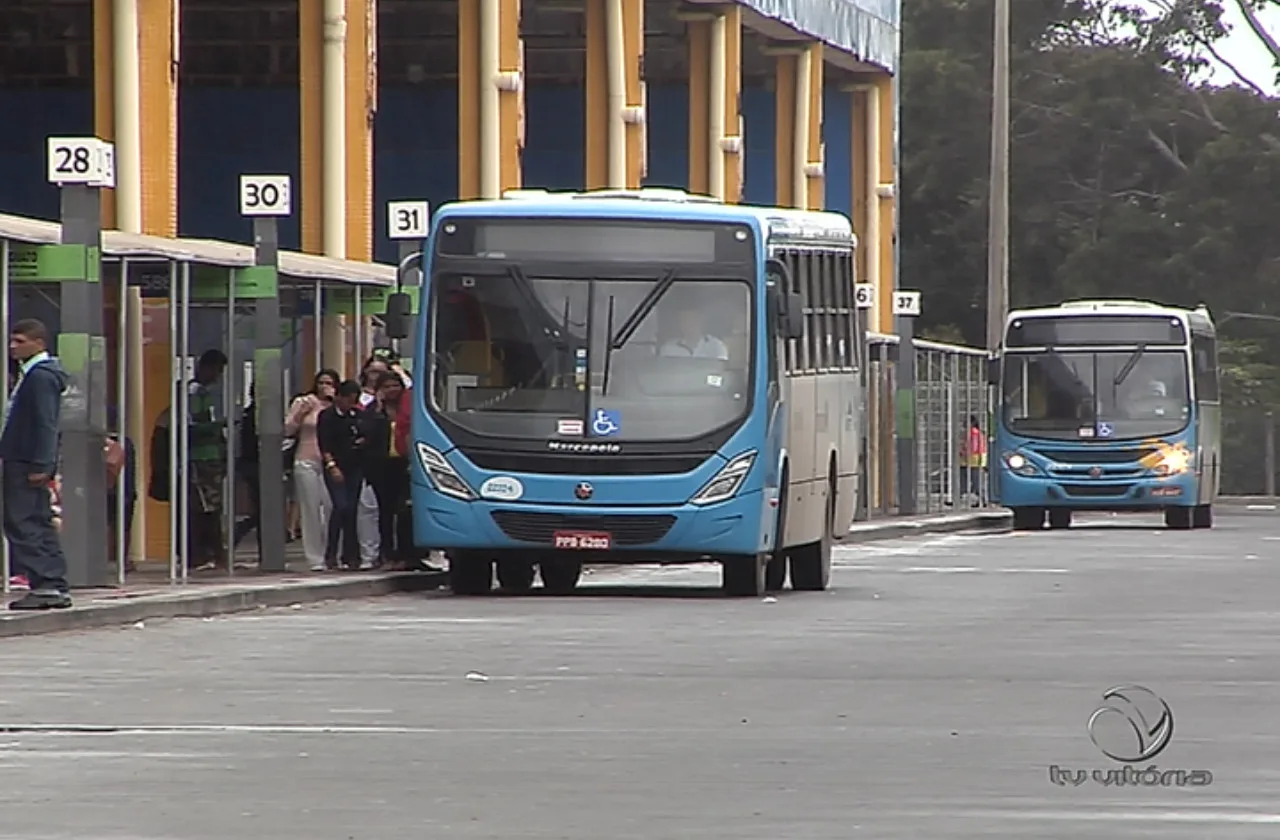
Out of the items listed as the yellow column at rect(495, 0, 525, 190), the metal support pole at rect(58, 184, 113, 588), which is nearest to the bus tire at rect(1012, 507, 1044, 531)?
the yellow column at rect(495, 0, 525, 190)

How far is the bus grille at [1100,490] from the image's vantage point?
47156mm

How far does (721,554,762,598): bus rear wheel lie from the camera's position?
26.4 meters

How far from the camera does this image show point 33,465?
21094mm

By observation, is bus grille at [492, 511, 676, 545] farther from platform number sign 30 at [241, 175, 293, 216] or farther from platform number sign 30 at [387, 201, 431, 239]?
platform number sign 30 at [387, 201, 431, 239]

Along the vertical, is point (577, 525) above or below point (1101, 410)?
below

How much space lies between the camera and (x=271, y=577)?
2714cm

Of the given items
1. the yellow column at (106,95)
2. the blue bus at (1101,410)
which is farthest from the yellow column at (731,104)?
the yellow column at (106,95)

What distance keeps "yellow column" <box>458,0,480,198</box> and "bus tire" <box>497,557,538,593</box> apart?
53.2ft

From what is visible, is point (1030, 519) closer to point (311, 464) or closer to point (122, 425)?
point (311, 464)

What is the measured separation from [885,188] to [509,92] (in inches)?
765

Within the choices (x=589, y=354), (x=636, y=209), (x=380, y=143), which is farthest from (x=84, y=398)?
(x=380, y=143)

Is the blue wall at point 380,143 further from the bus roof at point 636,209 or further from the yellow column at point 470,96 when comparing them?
the bus roof at point 636,209

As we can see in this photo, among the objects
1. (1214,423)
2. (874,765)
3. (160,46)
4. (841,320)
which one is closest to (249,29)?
(1214,423)

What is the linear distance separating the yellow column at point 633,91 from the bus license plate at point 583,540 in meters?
21.5
